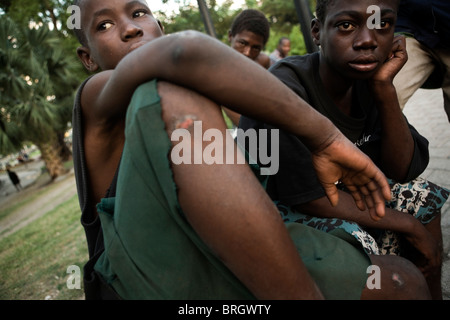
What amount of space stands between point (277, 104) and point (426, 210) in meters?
1.15

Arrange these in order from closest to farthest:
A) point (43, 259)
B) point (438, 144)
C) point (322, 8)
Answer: point (322, 8) < point (438, 144) < point (43, 259)

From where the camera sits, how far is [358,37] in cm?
142

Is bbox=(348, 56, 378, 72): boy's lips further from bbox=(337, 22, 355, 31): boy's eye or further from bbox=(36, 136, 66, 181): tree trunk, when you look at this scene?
bbox=(36, 136, 66, 181): tree trunk

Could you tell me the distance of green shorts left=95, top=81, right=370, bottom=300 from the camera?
68cm

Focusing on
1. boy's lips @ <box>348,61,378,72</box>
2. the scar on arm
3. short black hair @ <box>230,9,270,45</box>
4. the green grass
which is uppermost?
short black hair @ <box>230,9,270,45</box>

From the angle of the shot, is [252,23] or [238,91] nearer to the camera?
[238,91]

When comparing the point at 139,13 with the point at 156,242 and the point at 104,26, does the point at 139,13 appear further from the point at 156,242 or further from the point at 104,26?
the point at 156,242

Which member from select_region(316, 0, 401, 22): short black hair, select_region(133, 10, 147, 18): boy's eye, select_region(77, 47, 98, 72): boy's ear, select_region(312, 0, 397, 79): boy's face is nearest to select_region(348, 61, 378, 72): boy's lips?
select_region(312, 0, 397, 79): boy's face

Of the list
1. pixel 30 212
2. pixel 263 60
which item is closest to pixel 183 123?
pixel 263 60

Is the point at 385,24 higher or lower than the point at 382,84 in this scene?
higher

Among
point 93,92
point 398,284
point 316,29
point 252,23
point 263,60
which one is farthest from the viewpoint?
point 263,60

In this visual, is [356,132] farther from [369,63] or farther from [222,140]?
[222,140]

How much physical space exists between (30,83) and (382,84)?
436 inches

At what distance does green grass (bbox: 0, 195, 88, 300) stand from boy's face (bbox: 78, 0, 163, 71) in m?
2.08
